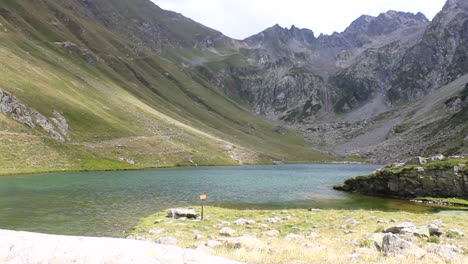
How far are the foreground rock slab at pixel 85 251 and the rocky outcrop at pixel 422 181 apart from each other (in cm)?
6373

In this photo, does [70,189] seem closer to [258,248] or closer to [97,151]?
[258,248]

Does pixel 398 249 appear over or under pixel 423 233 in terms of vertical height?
over

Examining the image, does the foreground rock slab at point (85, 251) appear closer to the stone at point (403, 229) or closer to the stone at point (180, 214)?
the stone at point (403, 229)

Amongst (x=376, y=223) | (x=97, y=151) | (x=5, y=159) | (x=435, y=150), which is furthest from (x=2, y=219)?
(x=435, y=150)

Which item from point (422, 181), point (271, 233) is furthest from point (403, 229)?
point (422, 181)

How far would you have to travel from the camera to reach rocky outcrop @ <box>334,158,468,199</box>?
58.0 metres

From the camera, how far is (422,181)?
6169 centimetres

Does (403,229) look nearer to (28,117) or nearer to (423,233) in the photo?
(423,233)

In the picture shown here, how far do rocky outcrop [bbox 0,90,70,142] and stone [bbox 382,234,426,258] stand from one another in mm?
119601

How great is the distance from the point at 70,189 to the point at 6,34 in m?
165

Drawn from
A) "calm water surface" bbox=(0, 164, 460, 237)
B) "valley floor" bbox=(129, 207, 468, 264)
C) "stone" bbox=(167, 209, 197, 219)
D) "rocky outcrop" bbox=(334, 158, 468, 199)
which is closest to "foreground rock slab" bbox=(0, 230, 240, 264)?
"valley floor" bbox=(129, 207, 468, 264)

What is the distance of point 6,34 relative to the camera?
575ft

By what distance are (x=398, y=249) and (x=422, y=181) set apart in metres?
54.4

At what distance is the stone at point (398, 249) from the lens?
15013 mm
